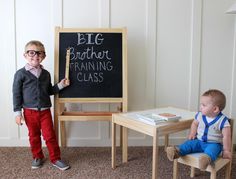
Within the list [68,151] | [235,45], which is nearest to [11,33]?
[68,151]

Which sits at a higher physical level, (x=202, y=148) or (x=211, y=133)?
(x=211, y=133)

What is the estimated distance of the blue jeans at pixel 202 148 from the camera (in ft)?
5.97

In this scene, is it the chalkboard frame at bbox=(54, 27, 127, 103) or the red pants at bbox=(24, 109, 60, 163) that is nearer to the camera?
the red pants at bbox=(24, 109, 60, 163)

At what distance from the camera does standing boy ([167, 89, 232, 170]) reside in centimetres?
186

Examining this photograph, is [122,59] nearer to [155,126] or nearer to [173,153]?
[155,126]

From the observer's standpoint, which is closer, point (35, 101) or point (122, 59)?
point (35, 101)

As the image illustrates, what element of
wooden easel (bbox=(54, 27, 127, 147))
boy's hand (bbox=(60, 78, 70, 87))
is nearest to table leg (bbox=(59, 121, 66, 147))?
wooden easel (bbox=(54, 27, 127, 147))

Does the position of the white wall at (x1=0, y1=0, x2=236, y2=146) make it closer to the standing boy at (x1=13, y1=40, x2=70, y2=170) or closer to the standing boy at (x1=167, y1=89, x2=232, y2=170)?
the standing boy at (x1=13, y1=40, x2=70, y2=170)

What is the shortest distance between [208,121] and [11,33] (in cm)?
209

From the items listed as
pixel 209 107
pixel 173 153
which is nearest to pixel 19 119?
pixel 173 153

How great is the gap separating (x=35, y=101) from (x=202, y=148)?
1.42m

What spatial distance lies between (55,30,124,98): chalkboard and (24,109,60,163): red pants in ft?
1.03

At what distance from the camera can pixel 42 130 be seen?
2.50m

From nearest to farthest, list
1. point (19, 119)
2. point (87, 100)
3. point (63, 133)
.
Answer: point (19, 119) < point (87, 100) < point (63, 133)
